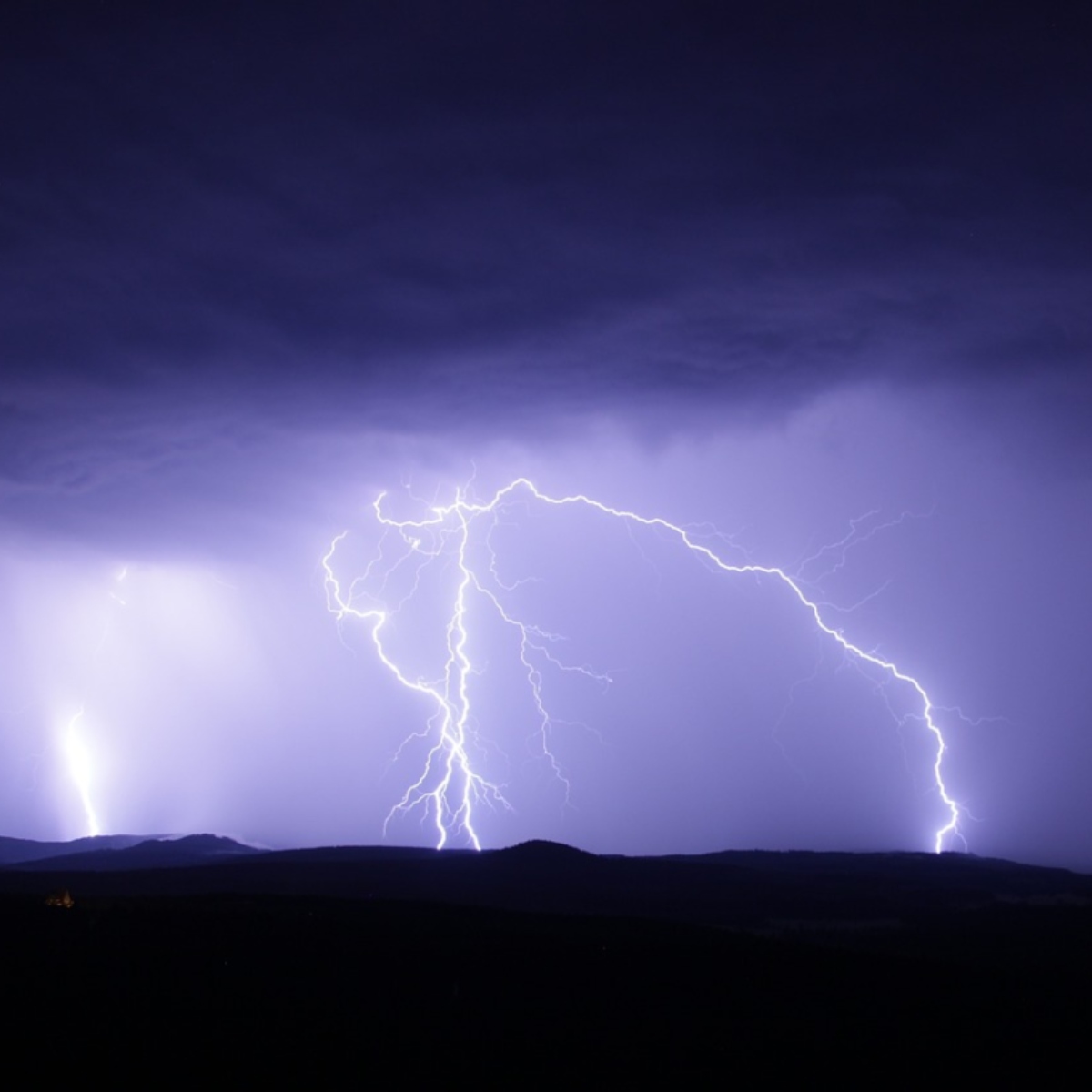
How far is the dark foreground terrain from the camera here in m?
10.2

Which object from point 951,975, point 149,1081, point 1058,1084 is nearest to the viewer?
point 149,1081

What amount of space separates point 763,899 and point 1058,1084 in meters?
17.5

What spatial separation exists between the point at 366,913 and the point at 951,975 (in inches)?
321

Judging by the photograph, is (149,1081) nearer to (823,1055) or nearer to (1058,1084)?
(823,1055)

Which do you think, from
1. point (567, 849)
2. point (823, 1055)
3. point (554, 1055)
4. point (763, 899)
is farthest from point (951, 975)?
point (567, 849)

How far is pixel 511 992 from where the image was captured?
41.8 ft

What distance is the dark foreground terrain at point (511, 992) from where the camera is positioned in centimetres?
1019

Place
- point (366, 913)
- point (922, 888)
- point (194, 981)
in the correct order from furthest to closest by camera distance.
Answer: point (922, 888) → point (366, 913) → point (194, 981)

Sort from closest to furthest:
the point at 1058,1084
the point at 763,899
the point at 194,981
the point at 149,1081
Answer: the point at 149,1081 → the point at 1058,1084 → the point at 194,981 → the point at 763,899

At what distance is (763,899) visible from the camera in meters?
27.2

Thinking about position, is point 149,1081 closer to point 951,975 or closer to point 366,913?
point 366,913

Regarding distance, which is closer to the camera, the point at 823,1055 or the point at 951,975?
the point at 823,1055

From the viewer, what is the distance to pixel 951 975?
15094 millimetres

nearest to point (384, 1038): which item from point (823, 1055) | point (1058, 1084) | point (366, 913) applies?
point (823, 1055)
